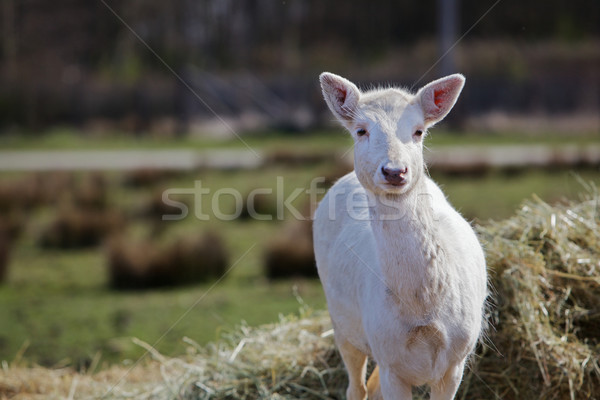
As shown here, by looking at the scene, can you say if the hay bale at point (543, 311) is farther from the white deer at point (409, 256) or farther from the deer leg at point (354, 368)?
the white deer at point (409, 256)

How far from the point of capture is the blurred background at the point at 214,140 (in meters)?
9.57

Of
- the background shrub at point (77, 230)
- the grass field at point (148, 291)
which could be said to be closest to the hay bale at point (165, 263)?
the grass field at point (148, 291)

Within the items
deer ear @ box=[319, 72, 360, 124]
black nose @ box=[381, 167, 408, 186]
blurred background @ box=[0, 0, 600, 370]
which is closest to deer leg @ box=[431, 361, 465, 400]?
black nose @ box=[381, 167, 408, 186]

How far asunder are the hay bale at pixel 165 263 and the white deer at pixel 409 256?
19.9 feet

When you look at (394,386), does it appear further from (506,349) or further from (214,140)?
(214,140)

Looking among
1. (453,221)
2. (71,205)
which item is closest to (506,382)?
(453,221)

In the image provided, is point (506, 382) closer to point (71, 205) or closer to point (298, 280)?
point (298, 280)

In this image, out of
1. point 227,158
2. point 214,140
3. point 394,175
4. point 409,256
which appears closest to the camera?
point 394,175

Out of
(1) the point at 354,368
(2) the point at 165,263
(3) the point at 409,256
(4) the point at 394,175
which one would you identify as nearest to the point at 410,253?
(3) the point at 409,256

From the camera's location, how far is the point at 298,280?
10203 mm

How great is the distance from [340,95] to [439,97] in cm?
59

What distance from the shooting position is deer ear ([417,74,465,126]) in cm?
438

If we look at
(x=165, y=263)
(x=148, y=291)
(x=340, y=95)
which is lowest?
(x=148, y=291)

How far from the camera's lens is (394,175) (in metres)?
3.98
